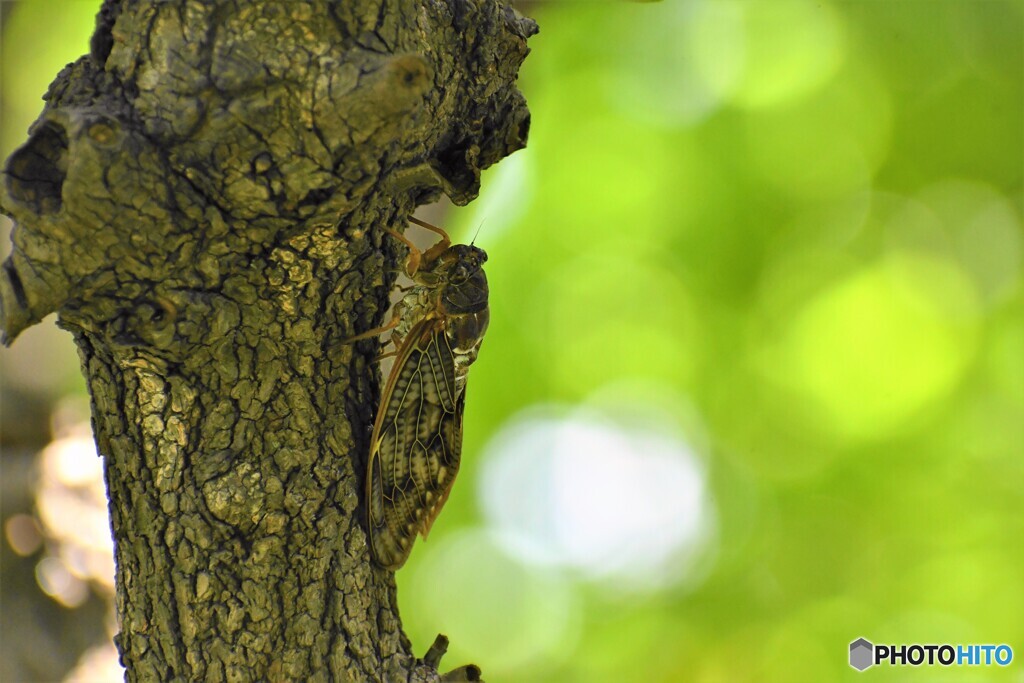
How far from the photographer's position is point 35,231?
0.95 meters

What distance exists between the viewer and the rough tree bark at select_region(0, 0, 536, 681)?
0.96 m

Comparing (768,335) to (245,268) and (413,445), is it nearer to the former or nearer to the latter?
(413,445)

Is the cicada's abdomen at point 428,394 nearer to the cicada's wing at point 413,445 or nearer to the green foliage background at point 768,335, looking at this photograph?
the cicada's wing at point 413,445

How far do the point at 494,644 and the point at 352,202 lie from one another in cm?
177

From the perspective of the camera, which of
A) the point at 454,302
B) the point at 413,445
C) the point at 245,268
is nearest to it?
the point at 245,268

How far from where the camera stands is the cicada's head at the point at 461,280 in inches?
63.6

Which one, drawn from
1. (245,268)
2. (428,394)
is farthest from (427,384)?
(245,268)

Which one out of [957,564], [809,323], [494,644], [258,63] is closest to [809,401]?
[809,323]

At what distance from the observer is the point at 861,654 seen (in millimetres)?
2377

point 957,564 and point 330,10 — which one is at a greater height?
point 957,564

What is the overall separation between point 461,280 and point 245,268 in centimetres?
60

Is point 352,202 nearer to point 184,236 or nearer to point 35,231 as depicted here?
point 184,236

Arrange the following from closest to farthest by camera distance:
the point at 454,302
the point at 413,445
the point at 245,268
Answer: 1. the point at 245,268
2. the point at 413,445
3. the point at 454,302

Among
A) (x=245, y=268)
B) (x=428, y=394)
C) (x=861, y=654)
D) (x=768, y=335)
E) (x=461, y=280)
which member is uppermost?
(x=768, y=335)
